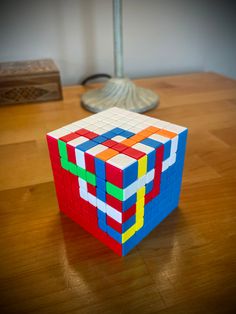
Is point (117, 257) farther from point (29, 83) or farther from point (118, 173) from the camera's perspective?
point (29, 83)

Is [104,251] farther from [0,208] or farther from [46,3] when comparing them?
[46,3]

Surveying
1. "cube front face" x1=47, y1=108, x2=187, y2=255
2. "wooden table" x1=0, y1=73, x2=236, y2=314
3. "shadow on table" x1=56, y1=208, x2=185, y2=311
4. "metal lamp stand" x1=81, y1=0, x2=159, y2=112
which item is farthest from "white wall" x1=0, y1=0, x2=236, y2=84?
"shadow on table" x1=56, y1=208, x2=185, y2=311

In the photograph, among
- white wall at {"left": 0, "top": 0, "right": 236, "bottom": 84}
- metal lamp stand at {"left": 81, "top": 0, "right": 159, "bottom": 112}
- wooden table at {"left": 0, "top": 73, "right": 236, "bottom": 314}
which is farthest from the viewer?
white wall at {"left": 0, "top": 0, "right": 236, "bottom": 84}

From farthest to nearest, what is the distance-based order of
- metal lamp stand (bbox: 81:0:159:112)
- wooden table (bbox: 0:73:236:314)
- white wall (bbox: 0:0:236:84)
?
white wall (bbox: 0:0:236:84)
metal lamp stand (bbox: 81:0:159:112)
wooden table (bbox: 0:73:236:314)

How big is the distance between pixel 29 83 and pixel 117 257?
74 cm

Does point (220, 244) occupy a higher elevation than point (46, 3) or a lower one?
lower

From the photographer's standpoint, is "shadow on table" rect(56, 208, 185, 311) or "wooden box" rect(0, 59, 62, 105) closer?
"shadow on table" rect(56, 208, 185, 311)

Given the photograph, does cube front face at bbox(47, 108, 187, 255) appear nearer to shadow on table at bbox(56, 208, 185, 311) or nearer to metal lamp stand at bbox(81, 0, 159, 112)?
shadow on table at bbox(56, 208, 185, 311)

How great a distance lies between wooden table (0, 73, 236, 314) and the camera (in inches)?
12.8

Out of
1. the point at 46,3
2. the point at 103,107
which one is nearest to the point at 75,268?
the point at 103,107

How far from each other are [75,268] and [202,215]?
0.24 metres

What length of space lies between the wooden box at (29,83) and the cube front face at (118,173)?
54 cm

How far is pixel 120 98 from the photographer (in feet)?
2.84

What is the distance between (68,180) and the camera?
42cm
